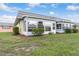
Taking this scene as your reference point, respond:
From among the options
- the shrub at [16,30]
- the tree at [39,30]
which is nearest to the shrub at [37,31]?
the tree at [39,30]

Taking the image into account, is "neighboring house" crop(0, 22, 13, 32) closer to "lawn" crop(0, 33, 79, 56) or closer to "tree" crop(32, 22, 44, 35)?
"lawn" crop(0, 33, 79, 56)

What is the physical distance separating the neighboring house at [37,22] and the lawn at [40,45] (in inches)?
3.7

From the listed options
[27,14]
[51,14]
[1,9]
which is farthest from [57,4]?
[1,9]

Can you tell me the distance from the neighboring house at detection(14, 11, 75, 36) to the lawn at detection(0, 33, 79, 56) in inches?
3.7

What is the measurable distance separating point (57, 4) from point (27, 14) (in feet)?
1.59

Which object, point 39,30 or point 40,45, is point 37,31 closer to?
point 39,30

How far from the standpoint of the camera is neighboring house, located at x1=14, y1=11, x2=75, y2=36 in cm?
453

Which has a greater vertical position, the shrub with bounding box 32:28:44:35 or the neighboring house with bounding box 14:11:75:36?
the neighboring house with bounding box 14:11:75:36

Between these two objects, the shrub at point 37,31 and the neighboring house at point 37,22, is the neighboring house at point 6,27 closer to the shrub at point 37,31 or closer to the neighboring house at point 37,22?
the neighboring house at point 37,22

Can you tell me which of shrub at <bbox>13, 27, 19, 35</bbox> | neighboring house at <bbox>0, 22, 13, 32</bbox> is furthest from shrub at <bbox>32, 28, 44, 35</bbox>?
neighboring house at <bbox>0, 22, 13, 32</bbox>

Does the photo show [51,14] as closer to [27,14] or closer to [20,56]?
[27,14]

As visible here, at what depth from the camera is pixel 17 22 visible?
452cm

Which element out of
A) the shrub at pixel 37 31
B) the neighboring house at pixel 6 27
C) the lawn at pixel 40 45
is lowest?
the lawn at pixel 40 45

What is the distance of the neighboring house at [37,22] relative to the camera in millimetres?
4531
